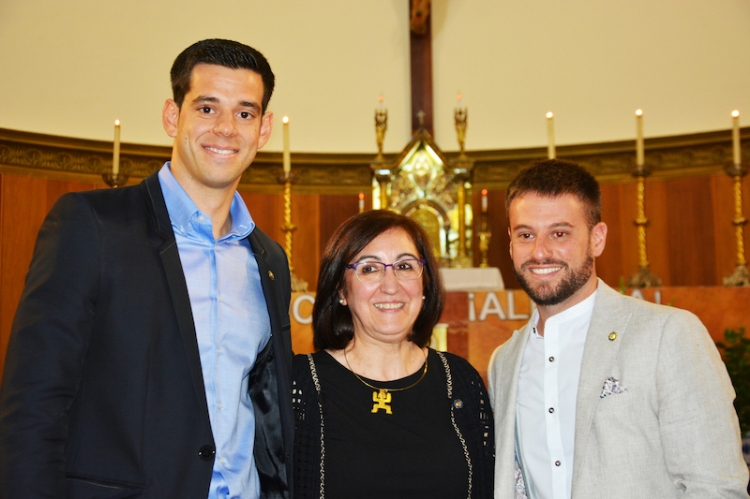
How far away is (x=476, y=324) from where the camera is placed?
385 cm

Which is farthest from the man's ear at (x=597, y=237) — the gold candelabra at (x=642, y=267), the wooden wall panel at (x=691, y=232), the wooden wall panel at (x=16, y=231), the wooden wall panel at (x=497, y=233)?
the wooden wall panel at (x=16, y=231)

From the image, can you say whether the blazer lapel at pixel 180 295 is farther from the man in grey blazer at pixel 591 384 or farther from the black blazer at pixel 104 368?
the man in grey blazer at pixel 591 384

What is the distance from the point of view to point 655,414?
164cm

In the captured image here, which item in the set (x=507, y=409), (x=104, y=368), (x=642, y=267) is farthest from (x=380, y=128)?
(x=104, y=368)

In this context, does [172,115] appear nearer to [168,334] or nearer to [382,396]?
[168,334]

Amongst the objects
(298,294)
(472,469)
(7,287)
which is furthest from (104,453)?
(7,287)

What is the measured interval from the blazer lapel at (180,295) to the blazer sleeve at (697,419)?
1083mm

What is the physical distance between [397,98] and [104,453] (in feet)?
18.7

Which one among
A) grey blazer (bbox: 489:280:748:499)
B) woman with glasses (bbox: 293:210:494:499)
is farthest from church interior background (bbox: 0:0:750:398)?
grey blazer (bbox: 489:280:748:499)

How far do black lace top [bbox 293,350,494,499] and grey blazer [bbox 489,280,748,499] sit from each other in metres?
0.34

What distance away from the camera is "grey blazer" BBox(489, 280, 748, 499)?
5.06 ft

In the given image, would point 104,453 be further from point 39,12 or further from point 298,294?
point 39,12

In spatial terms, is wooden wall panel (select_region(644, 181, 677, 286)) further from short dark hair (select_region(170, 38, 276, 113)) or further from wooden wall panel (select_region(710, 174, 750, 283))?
short dark hair (select_region(170, 38, 276, 113))

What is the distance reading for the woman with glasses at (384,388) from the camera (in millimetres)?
1812
